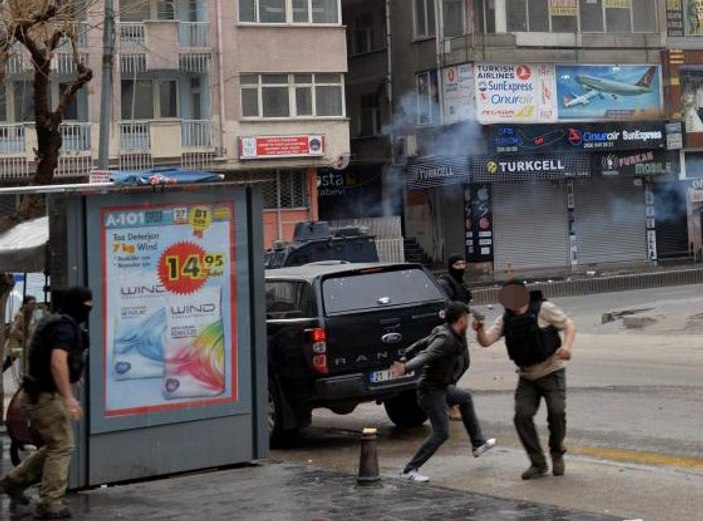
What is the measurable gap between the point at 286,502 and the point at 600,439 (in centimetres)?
377

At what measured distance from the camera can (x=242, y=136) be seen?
4022 centimetres

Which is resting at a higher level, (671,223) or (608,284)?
(671,223)

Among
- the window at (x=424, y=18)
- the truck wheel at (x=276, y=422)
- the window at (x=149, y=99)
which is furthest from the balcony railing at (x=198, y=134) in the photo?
the truck wheel at (x=276, y=422)

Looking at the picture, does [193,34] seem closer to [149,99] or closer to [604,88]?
[149,99]

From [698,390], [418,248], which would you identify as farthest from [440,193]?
[698,390]

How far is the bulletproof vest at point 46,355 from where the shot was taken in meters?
8.64

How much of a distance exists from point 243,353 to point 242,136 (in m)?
30.3

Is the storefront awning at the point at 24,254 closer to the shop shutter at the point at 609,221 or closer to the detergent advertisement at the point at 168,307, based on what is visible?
the detergent advertisement at the point at 168,307

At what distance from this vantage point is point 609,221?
44781 millimetres

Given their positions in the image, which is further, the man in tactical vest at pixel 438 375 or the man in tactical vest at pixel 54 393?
the man in tactical vest at pixel 438 375

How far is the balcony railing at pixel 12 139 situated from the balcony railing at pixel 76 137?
1.26 metres

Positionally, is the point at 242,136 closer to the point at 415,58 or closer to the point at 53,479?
the point at 415,58

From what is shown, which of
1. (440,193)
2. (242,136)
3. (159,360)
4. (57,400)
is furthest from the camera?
(440,193)

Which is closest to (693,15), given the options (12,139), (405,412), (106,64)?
(12,139)
